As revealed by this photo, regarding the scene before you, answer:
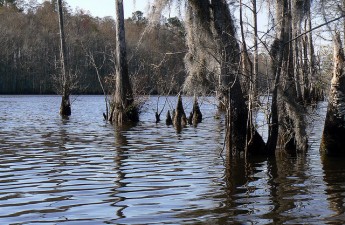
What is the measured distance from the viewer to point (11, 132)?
55.0 feet

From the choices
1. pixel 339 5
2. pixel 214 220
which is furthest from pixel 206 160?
pixel 214 220

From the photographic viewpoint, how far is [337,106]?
1041 centimetres

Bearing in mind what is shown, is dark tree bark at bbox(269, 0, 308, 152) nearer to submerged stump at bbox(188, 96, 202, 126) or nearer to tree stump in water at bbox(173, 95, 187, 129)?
tree stump in water at bbox(173, 95, 187, 129)

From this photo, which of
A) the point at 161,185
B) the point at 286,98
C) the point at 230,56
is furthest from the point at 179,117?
the point at 161,185

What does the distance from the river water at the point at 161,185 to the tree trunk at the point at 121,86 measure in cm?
679

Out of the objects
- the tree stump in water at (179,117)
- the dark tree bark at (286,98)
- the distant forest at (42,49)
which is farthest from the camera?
the distant forest at (42,49)

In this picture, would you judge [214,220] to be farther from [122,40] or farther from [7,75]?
[7,75]

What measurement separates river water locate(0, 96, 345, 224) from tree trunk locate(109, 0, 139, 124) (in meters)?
6.79

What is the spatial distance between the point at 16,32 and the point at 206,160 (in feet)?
205

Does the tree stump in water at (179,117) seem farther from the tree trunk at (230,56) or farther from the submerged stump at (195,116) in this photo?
the tree trunk at (230,56)

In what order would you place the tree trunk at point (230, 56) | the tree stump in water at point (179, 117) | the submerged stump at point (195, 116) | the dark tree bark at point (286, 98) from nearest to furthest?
the dark tree bark at point (286, 98) → the tree trunk at point (230, 56) → the tree stump in water at point (179, 117) → the submerged stump at point (195, 116)

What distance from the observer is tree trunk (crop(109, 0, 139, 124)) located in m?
20.2

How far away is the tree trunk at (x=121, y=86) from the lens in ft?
66.4

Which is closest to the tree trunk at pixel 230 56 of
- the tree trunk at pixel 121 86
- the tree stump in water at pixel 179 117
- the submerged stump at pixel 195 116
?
the tree stump in water at pixel 179 117
